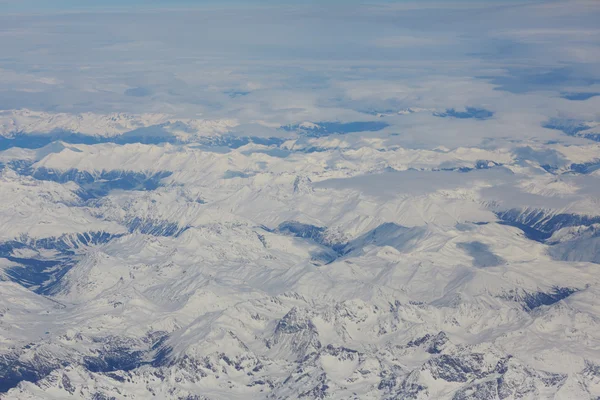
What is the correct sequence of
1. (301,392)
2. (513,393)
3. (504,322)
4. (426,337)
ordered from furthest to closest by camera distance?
(504,322)
(426,337)
(301,392)
(513,393)

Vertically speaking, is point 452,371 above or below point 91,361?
above

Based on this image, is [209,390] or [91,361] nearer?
[209,390]

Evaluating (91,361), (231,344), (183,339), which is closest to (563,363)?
(231,344)

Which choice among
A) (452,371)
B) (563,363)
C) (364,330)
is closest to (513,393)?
(452,371)

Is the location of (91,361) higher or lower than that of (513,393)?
lower

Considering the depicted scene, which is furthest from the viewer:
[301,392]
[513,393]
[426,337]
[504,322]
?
[504,322]

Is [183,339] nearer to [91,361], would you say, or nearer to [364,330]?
[91,361]

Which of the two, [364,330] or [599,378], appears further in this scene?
[364,330]

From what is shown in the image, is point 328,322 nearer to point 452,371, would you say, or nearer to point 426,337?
point 426,337

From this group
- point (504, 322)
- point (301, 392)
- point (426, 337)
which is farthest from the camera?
point (504, 322)
